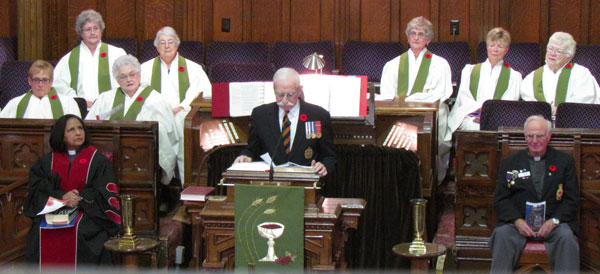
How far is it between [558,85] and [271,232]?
3.70m

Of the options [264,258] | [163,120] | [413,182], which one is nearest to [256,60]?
[163,120]

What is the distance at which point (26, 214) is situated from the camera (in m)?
5.69

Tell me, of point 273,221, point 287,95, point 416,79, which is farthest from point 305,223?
point 416,79

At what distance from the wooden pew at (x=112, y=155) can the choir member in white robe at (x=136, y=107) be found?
2.17 ft

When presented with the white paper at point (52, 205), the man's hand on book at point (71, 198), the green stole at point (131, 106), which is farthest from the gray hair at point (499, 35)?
the white paper at point (52, 205)

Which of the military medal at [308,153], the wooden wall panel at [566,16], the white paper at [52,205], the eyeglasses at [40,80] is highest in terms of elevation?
the wooden wall panel at [566,16]

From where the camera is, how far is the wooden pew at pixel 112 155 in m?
6.14

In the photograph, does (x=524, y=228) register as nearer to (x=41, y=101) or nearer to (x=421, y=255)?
(x=421, y=255)

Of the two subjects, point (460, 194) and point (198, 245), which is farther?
point (460, 194)

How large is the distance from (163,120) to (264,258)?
2664 mm

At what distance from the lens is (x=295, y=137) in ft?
17.8

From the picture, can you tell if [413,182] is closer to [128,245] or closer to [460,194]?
[460,194]

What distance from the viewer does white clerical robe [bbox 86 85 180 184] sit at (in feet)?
22.7

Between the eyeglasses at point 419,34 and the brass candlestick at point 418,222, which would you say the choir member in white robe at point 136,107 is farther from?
the brass candlestick at point 418,222
